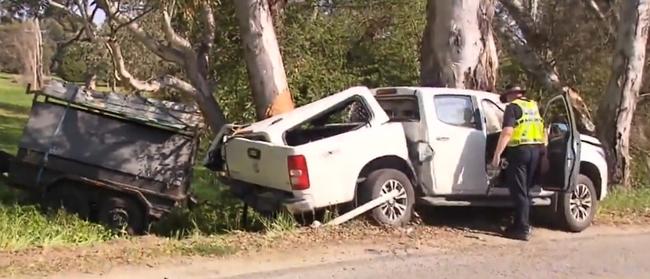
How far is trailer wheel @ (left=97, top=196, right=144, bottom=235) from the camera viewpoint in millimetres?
13102

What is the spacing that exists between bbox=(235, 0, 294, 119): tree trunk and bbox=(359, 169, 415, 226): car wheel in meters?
2.92

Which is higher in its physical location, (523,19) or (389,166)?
(523,19)

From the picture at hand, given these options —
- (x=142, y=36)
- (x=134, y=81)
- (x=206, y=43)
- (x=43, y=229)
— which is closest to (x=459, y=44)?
(x=43, y=229)

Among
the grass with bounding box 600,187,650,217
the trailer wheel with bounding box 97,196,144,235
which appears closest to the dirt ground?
the grass with bounding box 600,187,650,217

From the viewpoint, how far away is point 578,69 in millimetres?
21844

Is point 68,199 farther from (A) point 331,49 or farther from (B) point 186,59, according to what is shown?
(A) point 331,49

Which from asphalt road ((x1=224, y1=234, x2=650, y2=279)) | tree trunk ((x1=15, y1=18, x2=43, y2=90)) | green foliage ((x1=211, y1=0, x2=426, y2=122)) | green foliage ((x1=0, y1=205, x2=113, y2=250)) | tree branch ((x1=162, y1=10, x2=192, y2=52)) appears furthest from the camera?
tree trunk ((x1=15, y1=18, x2=43, y2=90))

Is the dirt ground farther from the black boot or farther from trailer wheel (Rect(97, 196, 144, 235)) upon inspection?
trailer wheel (Rect(97, 196, 144, 235))

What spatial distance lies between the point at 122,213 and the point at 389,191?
4.90 metres

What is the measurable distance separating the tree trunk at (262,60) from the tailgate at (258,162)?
2.08 meters

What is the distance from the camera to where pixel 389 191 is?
994cm

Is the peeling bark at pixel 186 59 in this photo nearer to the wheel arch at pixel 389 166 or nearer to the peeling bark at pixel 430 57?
the peeling bark at pixel 430 57

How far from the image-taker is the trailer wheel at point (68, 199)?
13.1m

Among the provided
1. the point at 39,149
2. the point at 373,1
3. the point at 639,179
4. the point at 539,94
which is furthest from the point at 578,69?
Answer: the point at 39,149
